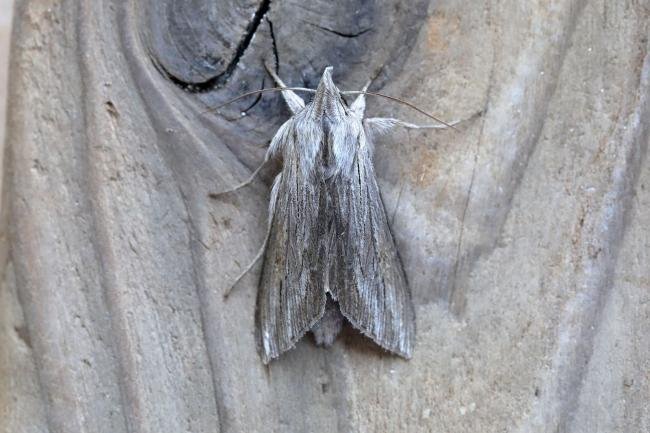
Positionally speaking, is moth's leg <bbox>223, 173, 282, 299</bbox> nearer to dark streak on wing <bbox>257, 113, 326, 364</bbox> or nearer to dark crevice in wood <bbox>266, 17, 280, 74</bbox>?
dark streak on wing <bbox>257, 113, 326, 364</bbox>

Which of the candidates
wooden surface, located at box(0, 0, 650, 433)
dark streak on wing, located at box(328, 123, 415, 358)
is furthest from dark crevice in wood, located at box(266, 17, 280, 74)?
dark streak on wing, located at box(328, 123, 415, 358)

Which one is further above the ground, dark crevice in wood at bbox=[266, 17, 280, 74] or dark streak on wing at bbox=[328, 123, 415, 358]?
dark crevice in wood at bbox=[266, 17, 280, 74]

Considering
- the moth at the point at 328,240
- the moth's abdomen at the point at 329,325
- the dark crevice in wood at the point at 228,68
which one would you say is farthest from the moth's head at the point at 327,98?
the moth's abdomen at the point at 329,325

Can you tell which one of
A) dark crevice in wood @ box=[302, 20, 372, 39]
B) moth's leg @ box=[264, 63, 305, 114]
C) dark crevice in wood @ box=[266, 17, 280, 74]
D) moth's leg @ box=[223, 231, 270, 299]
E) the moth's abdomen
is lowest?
the moth's abdomen

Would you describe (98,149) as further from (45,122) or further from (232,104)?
(232,104)

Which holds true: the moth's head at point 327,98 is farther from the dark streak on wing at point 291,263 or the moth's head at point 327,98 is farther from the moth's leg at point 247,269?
the moth's leg at point 247,269

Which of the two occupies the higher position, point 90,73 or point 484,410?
point 90,73

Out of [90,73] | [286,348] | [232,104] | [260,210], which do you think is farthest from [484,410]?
[90,73]
